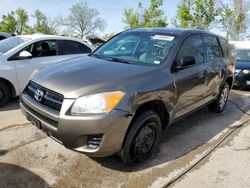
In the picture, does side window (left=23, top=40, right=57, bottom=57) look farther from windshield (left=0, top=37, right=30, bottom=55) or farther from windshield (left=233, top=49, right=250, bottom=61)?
windshield (left=233, top=49, right=250, bottom=61)

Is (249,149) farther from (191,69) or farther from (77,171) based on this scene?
(77,171)

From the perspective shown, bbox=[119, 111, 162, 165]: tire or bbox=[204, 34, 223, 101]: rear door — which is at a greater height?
bbox=[204, 34, 223, 101]: rear door

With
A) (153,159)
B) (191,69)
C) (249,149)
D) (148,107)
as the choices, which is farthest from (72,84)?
(249,149)

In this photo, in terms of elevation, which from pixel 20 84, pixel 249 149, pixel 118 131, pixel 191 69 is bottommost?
pixel 249 149

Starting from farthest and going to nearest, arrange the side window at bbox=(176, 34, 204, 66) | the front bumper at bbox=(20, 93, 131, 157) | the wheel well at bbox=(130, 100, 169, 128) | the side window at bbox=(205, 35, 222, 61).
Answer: the side window at bbox=(205, 35, 222, 61), the side window at bbox=(176, 34, 204, 66), the wheel well at bbox=(130, 100, 169, 128), the front bumper at bbox=(20, 93, 131, 157)

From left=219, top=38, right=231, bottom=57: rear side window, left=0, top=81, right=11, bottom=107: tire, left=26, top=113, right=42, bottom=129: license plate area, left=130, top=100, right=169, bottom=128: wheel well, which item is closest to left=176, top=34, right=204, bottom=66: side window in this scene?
left=130, top=100, right=169, bottom=128: wheel well

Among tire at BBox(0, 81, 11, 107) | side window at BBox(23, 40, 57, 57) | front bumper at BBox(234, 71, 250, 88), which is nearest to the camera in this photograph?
tire at BBox(0, 81, 11, 107)

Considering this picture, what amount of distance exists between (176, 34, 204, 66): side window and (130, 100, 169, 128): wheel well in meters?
0.68

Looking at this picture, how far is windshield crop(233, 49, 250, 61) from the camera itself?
9843 millimetres

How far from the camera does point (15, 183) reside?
9.73ft

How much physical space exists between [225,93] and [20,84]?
4.36 m

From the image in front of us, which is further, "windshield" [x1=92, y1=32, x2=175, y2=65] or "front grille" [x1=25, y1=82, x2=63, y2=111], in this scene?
"windshield" [x1=92, y1=32, x2=175, y2=65]

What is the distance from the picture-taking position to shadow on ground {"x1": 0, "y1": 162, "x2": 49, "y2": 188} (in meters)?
2.95

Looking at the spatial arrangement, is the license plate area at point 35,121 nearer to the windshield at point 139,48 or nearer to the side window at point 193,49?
the windshield at point 139,48
